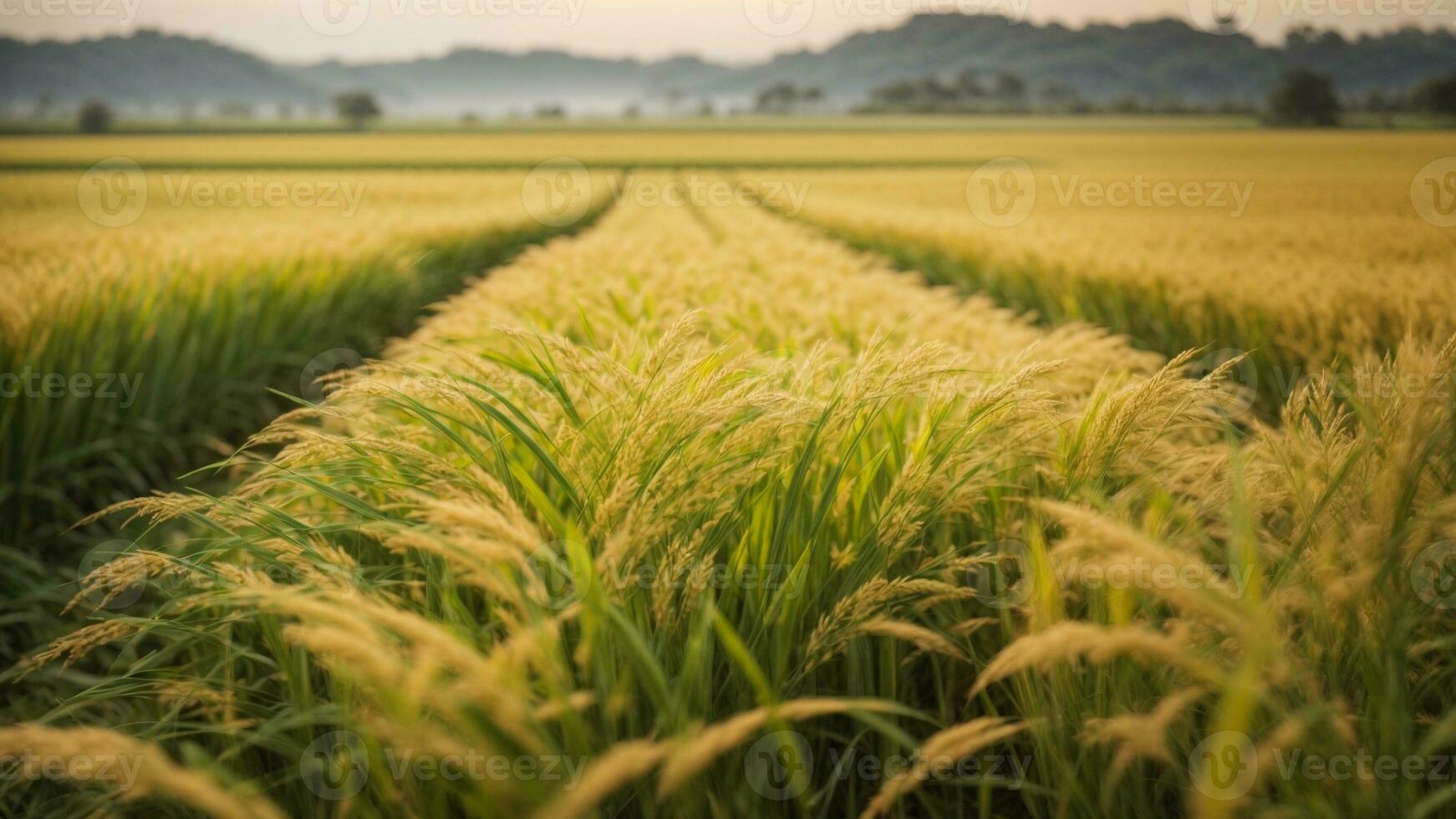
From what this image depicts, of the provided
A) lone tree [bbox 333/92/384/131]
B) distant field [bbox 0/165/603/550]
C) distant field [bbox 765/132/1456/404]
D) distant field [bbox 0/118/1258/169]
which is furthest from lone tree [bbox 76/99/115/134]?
distant field [bbox 765/132/1456/404]

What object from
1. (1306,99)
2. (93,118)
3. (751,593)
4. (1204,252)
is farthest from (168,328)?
(93,118)

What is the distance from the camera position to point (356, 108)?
332 ft

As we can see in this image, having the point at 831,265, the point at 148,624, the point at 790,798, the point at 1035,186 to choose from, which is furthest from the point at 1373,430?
the point at 1035,186

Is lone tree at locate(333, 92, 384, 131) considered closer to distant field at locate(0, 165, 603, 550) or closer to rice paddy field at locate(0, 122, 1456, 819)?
distant field at locate(0, 165, 603, 550)

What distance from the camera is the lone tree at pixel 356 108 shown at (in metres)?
101

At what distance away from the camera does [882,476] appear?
7.41 feet

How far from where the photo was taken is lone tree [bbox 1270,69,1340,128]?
66625mm

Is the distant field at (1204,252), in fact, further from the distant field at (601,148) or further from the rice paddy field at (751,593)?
the distant field at (601,148)

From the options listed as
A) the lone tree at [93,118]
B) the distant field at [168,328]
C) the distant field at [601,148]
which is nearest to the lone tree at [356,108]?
the lone tree at [93,118]

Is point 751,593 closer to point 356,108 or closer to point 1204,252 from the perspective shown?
point 1204,252

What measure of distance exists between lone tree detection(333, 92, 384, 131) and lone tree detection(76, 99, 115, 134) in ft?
87.0

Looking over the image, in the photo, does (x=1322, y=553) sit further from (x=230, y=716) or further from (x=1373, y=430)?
(x=230, y=716)

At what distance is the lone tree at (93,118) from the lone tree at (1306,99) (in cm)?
11216

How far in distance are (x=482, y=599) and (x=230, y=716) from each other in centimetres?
63
